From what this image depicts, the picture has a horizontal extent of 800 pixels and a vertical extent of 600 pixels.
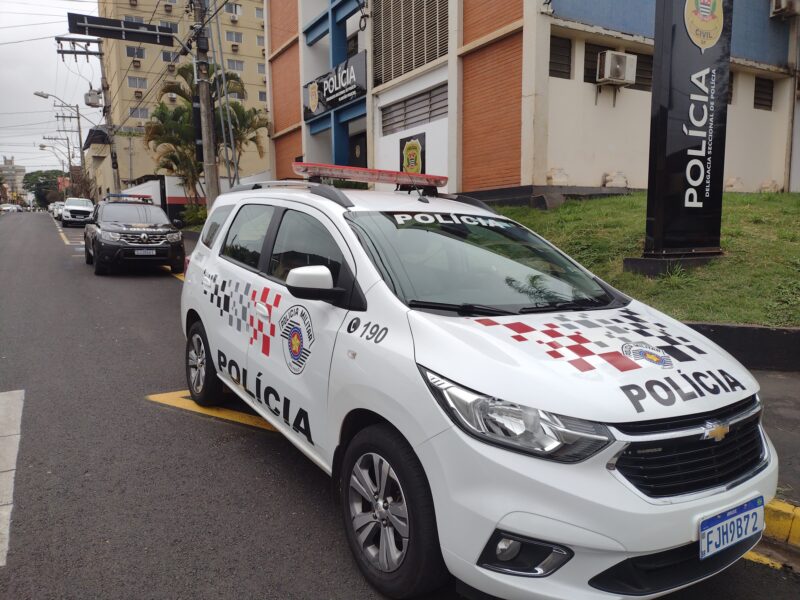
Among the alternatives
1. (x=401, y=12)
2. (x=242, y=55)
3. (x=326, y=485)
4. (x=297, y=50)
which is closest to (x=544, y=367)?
(x=326, y=485)

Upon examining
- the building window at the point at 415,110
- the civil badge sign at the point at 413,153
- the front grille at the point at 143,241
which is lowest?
the front grille at the point at 143,241

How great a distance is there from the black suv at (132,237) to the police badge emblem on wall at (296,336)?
10.5 metres

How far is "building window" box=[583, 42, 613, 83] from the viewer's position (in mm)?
12188

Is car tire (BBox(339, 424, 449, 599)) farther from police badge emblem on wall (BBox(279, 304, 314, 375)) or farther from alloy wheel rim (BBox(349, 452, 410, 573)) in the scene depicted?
police badge emblem on wall (BBox(279, 304, 314, 375))

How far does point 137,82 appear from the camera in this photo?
54.8 m

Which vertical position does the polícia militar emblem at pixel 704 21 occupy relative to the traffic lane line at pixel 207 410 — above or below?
above

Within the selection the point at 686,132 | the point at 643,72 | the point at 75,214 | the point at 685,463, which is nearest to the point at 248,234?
the point at 685,463

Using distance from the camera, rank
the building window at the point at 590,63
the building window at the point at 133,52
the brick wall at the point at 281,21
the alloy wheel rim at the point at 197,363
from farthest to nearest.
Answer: the building window at the point at 133,52 < the brick wall at the point at 281,21 < the building window at the point at 590,63 < the alloy wheel rim at the point at 197,363

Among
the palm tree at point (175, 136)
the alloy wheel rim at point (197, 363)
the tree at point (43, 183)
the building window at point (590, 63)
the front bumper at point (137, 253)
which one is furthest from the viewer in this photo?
the tree at point (43, 183)

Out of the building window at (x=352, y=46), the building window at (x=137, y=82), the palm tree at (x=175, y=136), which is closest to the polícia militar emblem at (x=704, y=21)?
the building window at (x=352, y=46)

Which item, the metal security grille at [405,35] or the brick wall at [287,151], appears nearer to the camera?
the metal security grille at [405,35]

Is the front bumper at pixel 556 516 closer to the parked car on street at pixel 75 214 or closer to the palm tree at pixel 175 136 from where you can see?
the palm tree at pixel 175 136

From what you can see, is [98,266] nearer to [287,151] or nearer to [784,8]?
[287,151]

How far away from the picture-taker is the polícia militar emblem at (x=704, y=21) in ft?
23.5
